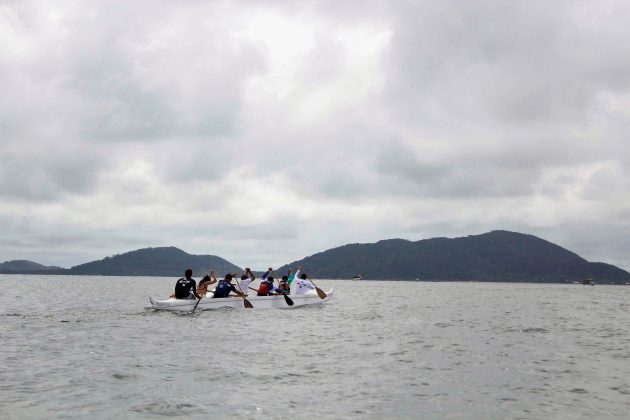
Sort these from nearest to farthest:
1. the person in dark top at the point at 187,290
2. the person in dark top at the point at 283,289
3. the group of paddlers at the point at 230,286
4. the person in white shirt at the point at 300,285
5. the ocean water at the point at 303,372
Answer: the ocean water at the point at 303,372 < the person in dark top at the point at 187,290 < the group of paddlers at the point at 230,286 < the person in dark top at the point at 283,289 < the person in white shirt at the point at 300,285

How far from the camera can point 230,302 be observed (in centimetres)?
3869

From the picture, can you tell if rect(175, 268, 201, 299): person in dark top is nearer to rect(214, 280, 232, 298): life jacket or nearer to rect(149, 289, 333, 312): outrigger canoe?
rect(149, 289, 333, 312): outrigger canoe

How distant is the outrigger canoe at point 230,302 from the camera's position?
121 feet

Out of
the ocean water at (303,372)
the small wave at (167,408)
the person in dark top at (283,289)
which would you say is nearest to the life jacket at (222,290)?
the person in dark top at (283,289)

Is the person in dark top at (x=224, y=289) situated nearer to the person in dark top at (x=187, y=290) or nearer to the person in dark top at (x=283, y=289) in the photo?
the person in dark top at (x=187, y=290)

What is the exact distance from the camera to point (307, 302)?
44.8 m

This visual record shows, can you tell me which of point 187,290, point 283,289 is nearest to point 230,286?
point 187,290

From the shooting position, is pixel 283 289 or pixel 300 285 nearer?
pixel 283 289

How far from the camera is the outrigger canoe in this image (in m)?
36.8

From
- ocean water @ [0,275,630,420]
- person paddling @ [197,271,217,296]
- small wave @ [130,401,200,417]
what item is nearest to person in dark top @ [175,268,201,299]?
person paddling @ [197,271,217,296]

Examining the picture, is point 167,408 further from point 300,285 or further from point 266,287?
point 300,285

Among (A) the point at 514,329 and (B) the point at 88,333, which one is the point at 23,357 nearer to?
(B) the point at 88,333

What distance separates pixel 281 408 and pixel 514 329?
75.6 ft

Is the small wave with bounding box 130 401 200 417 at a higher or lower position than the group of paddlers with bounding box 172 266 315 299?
lower
